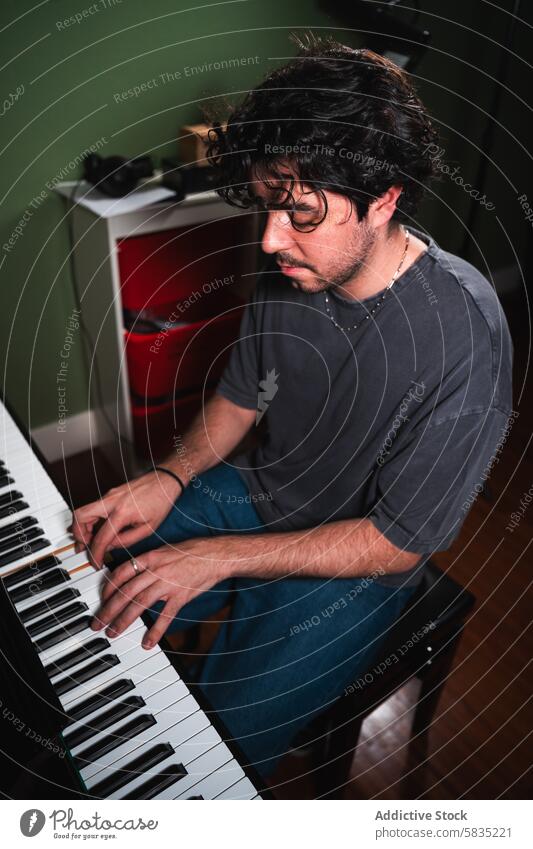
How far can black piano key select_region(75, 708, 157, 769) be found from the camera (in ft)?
2.53

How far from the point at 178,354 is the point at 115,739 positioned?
1.40 m

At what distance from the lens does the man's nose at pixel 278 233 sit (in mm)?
1051

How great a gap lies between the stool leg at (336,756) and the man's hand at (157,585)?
1.15ft

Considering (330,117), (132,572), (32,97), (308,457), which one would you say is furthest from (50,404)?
(330,117)

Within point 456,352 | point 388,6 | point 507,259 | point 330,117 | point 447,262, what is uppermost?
point 388,6

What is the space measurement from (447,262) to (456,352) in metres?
0.19

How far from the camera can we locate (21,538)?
3.29ft

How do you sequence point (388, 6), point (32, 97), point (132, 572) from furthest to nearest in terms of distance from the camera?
point (388, 6), point (32, 97), point (132, 572)

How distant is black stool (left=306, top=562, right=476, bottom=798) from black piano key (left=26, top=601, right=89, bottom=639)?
1.55 ft

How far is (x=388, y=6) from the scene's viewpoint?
201 centimetres

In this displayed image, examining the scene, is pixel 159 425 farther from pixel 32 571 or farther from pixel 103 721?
pixel 103 721
